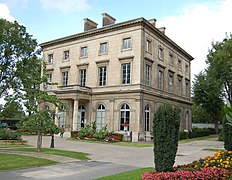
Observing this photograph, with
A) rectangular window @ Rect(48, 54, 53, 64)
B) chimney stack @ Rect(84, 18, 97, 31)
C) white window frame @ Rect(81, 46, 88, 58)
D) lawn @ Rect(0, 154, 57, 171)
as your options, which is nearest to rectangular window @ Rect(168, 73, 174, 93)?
white window frame @ Rect(81, 46, 88, 58)

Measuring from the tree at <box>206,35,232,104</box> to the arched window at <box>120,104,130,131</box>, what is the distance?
11.2 meters

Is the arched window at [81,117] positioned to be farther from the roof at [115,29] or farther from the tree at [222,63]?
the tree at [222,63]

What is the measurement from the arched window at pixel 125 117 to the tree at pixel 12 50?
12.9 m

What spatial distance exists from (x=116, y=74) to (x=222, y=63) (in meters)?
12.1

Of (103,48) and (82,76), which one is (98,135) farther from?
(103,48)

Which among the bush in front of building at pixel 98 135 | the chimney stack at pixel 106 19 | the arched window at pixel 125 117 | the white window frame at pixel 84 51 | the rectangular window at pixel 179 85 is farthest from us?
the rectangular window at pixel 179 85

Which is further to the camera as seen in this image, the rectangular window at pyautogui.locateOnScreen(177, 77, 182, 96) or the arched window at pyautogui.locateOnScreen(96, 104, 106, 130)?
the rectangular window at pyautogui.locateOnScreen(177, 77, 182, 96)

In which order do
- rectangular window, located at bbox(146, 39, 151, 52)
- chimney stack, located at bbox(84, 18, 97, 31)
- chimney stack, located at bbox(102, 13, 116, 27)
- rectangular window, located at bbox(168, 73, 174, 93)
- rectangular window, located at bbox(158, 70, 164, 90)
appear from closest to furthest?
rectangular window, located at bbox(146, 39, 151, 52), rectangular window, located at bbox(158, 70, 164, 90), chimney stack, located at bbox(102, 13, 116, 27), chimney stack, located at bbox(84, 18, 97, 31), rectangular window, located at bbox(168, 73, 174, 93)

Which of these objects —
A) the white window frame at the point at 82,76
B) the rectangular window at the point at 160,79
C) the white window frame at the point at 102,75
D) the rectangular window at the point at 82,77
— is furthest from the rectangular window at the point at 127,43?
the rectangular window at the point at 82,77

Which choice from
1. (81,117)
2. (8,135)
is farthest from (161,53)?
(8,135)

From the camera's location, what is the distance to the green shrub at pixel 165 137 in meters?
7.91

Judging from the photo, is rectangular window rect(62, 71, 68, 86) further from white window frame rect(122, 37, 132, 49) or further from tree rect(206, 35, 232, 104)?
tree rect(206, 35, 232, 104)

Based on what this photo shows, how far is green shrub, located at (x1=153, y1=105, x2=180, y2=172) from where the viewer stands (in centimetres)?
791

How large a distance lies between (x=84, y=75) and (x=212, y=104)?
74.2ft
